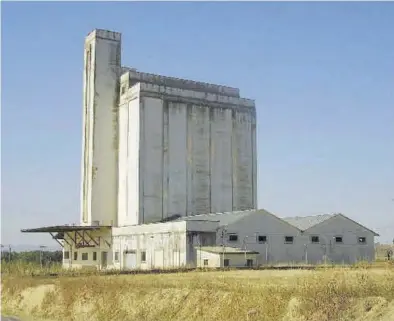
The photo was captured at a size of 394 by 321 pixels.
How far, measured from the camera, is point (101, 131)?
6831cm

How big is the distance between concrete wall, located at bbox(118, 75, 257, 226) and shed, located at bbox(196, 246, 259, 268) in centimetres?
1427

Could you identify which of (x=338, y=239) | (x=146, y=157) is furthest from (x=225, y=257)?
(x=146, y=157)

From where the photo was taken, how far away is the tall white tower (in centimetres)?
6725

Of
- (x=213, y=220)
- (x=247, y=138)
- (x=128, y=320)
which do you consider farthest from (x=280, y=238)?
(x=128, y=320)

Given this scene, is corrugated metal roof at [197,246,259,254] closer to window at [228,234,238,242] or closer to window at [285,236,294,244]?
window at [228,234,238,242]

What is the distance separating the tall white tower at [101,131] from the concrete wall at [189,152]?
4.62ft

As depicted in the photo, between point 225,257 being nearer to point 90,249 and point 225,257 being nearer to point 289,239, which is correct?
point 289,239

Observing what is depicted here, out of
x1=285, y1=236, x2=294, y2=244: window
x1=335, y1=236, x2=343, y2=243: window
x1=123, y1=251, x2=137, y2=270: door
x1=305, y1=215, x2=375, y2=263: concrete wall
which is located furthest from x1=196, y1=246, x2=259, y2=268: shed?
x1=123, y1=251, x2=137, y2=270: door

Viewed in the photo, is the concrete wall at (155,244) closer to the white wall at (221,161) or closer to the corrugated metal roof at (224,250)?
the corrugated metal roof at (224,250)

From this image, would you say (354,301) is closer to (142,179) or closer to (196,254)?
(196,254)

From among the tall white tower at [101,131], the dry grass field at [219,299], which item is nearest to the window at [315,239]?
the tall white tower at [101,131]

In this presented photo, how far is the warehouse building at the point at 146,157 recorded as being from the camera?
208 feet

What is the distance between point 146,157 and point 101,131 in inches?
290

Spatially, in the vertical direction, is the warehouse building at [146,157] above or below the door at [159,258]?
above
